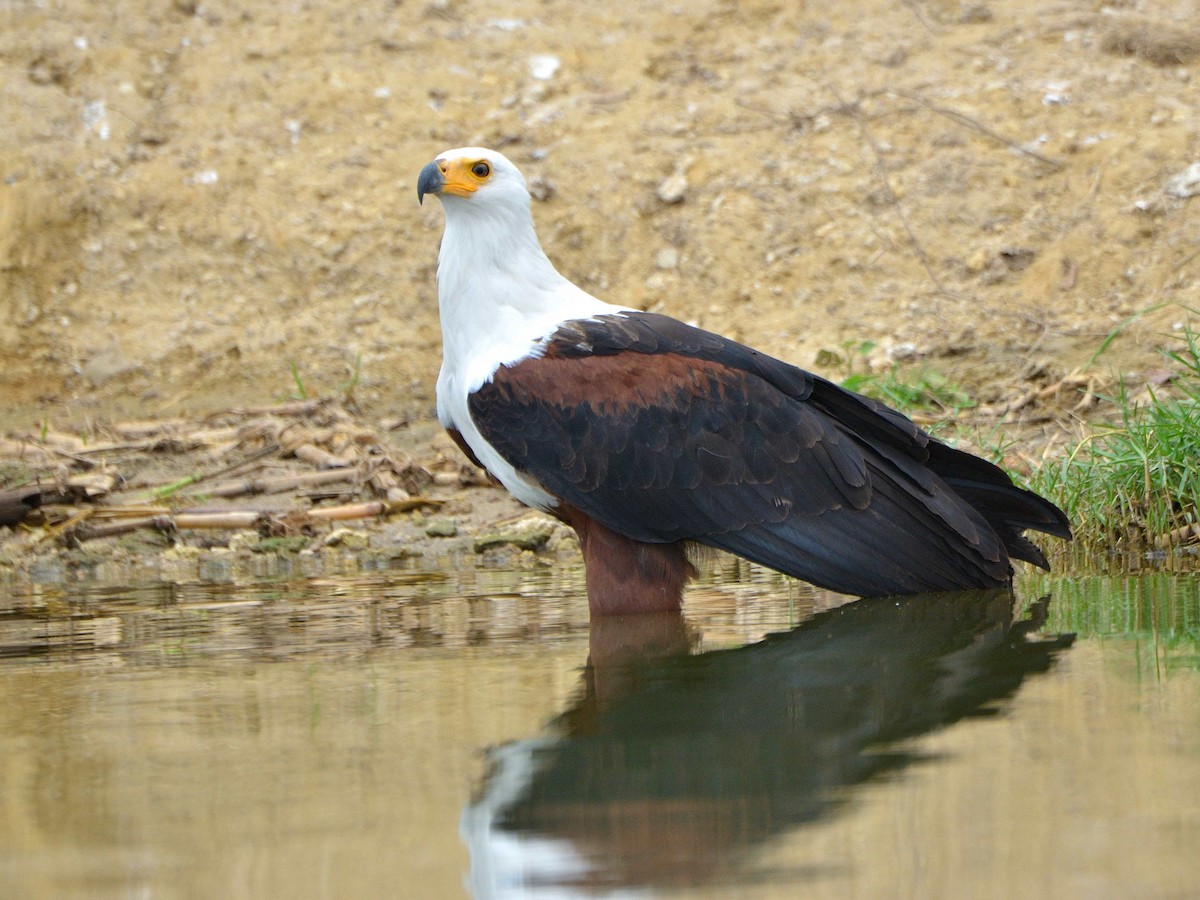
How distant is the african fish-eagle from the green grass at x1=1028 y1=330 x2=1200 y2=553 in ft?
2.41

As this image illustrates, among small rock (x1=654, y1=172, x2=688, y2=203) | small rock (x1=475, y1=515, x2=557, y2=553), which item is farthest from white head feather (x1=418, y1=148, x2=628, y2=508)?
small rock (x1=654, y1=172, x2=688, y2=203)

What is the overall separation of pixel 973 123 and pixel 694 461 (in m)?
5.78

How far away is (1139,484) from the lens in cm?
596

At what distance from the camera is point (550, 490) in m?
5.18

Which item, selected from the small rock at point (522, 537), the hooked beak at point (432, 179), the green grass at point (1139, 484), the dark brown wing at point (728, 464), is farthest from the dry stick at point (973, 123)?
the hooked beak at point (432, 179)

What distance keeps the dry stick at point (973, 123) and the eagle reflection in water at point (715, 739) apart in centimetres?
567

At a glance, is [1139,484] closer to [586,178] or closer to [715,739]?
[715,739]

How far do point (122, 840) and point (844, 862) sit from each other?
1.24m

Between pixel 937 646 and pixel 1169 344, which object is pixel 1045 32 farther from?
pixel 937 646

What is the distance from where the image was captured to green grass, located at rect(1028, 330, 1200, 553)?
5.86m

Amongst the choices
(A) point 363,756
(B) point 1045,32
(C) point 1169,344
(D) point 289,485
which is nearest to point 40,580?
(D) point 289,485

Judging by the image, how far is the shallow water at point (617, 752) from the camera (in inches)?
95.3

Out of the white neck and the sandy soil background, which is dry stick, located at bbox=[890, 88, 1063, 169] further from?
the white neck

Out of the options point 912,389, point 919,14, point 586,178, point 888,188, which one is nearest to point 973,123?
point 888,188
